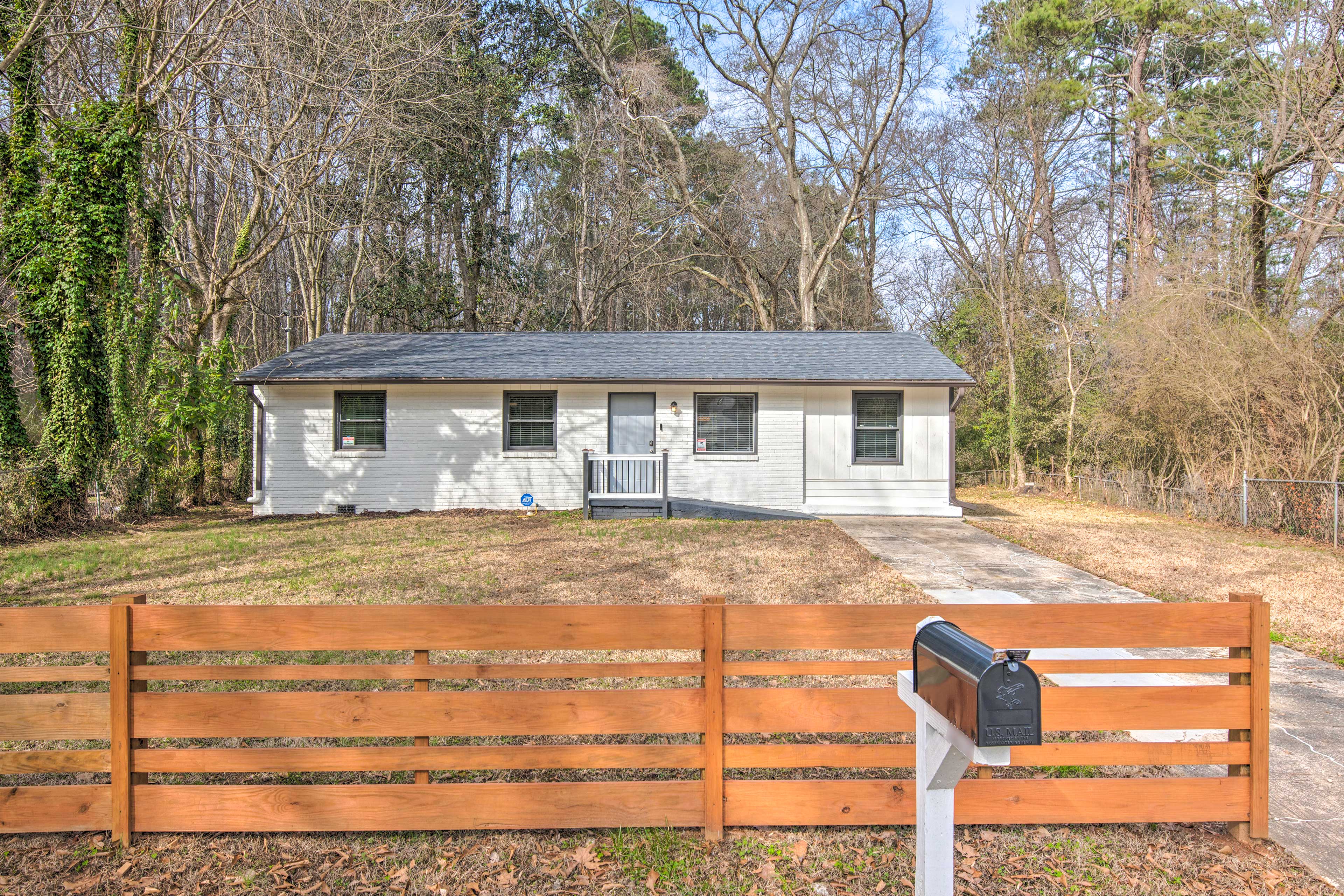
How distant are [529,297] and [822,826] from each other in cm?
2316

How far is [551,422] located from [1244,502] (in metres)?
12.1

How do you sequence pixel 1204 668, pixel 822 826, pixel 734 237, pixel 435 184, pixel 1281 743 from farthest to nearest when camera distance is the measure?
pixel 734 237
pixel 435 184
pixel 1281 743
pixel 822 826
pixel 1204 668

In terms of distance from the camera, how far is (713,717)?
2.60 m

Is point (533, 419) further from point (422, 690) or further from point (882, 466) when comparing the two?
point (422, 690)

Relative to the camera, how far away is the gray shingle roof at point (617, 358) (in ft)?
42.2

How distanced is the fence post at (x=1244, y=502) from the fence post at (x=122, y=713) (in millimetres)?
14253

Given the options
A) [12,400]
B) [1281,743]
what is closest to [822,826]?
[1281,743]

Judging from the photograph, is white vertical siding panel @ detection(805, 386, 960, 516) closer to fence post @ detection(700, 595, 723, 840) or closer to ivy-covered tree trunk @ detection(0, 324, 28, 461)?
fence post @ detection(700, 595, 723, 840)

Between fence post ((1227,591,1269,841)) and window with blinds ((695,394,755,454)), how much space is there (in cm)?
1063

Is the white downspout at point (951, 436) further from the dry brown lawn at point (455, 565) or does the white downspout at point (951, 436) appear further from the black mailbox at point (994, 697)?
the black mailbox at point (994, 697)

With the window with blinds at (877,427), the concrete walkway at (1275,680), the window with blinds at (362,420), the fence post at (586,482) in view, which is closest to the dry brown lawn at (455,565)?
the fence post at (586,482)

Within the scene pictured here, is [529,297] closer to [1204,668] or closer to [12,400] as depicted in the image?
[12,400]

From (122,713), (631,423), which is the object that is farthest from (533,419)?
(122,713)

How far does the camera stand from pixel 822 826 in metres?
2.77
